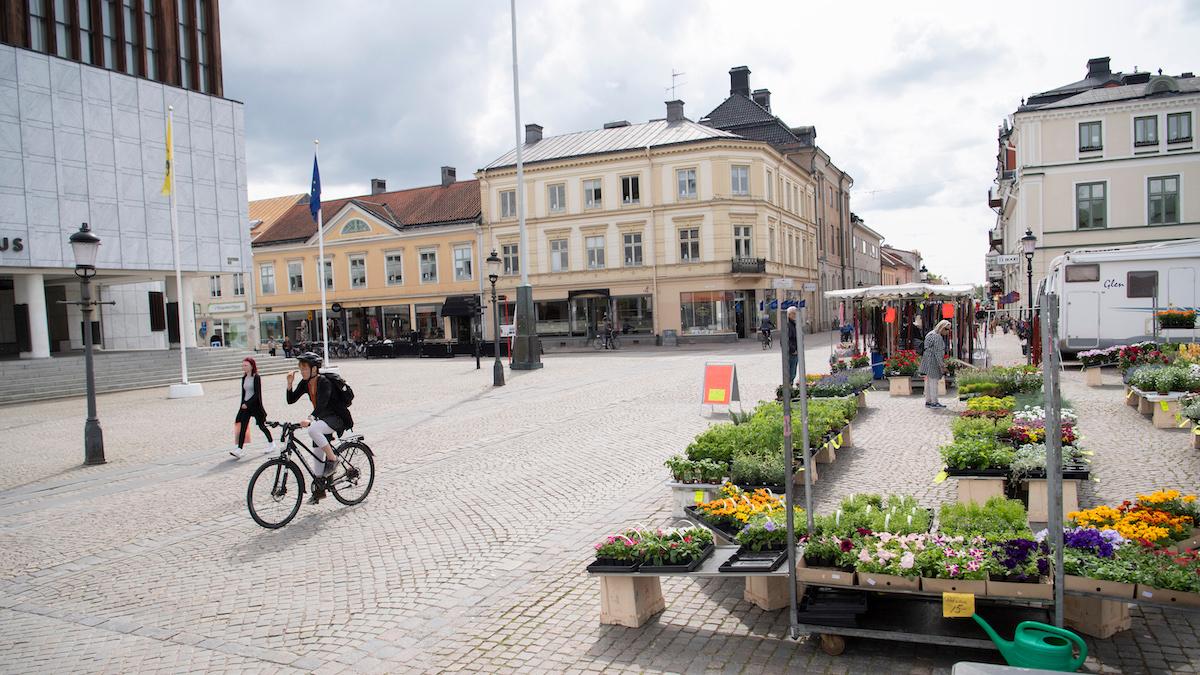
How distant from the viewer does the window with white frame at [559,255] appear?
47438 millimetres

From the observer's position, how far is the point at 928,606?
4.82m

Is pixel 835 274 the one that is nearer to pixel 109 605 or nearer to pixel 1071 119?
pixel 1071 119

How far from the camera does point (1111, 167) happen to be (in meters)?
38.3

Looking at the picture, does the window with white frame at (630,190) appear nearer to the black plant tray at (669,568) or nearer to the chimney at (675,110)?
the chimney at (675,110)

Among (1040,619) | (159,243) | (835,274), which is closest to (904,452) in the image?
(1040,619)

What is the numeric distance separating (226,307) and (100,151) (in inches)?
969

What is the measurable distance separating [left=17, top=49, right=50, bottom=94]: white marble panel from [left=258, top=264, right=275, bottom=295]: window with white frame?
93.6 feet

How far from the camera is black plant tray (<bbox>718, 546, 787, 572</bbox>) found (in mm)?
4926

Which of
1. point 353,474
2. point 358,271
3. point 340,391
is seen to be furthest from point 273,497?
point 358,271

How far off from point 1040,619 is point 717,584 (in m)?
2.15

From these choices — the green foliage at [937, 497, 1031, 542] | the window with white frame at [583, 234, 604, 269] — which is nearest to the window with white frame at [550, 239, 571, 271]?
the window with white frame at [583, 234, 604, 269]

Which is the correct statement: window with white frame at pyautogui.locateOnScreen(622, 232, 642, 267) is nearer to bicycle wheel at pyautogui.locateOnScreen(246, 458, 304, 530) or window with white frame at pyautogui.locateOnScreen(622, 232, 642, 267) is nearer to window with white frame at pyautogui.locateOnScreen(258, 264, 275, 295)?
window with white frame at pyautogui.locateOnScreen(258, 264, 275, 295)

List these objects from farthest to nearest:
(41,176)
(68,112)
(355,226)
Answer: (355,226)
(68,112)
(41,176)

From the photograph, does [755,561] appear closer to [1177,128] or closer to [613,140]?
[1177,128]
